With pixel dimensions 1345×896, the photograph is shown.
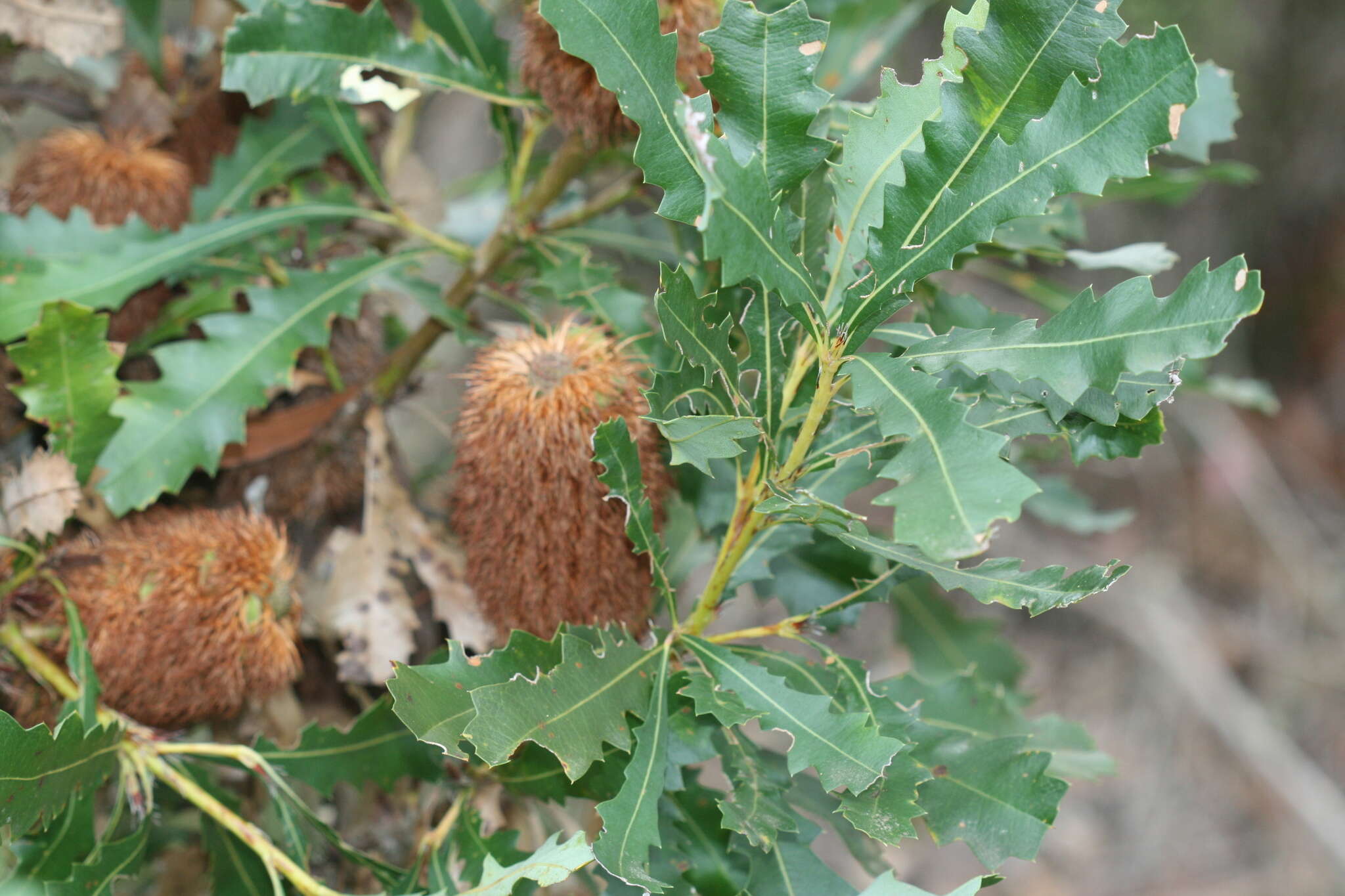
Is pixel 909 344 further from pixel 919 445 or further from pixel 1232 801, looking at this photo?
pixel 1232 801

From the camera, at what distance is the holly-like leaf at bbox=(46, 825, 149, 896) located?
69cm

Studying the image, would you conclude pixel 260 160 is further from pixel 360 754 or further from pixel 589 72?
pixel 360 754

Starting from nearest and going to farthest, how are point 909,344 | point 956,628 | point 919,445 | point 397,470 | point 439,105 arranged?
point 919,445
point 909,344
point 397,470
point 956,628
point 439,105

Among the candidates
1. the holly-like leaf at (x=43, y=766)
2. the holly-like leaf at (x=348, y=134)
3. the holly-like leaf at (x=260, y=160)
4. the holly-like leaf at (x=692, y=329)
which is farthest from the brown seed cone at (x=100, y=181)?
the holly-like leaf at (x=692, y=329)

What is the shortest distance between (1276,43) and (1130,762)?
200 centimetres

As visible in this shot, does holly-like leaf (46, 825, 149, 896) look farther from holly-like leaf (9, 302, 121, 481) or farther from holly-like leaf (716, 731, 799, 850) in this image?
holly-like leaf (716, 731, 799, 850)

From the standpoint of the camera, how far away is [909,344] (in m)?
0.70

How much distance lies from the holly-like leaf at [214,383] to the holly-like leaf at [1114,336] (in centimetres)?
58

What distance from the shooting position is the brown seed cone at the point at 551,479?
76 centimetres

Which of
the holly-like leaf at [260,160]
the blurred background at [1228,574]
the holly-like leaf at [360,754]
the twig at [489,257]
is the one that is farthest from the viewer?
the blurred background at [1228,574]

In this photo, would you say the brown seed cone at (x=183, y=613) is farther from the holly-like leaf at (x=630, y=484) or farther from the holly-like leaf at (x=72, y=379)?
the holly-like leaf at (x=630, y=484)

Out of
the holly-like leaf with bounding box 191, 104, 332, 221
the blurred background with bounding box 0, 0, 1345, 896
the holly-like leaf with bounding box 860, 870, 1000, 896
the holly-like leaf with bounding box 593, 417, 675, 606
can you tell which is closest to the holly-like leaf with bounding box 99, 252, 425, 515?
the holly-like leaf with bounding box 191, 104, 332, 221

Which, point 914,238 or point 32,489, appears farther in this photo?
point 32,489

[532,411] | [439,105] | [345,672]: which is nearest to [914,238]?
[532,411]
